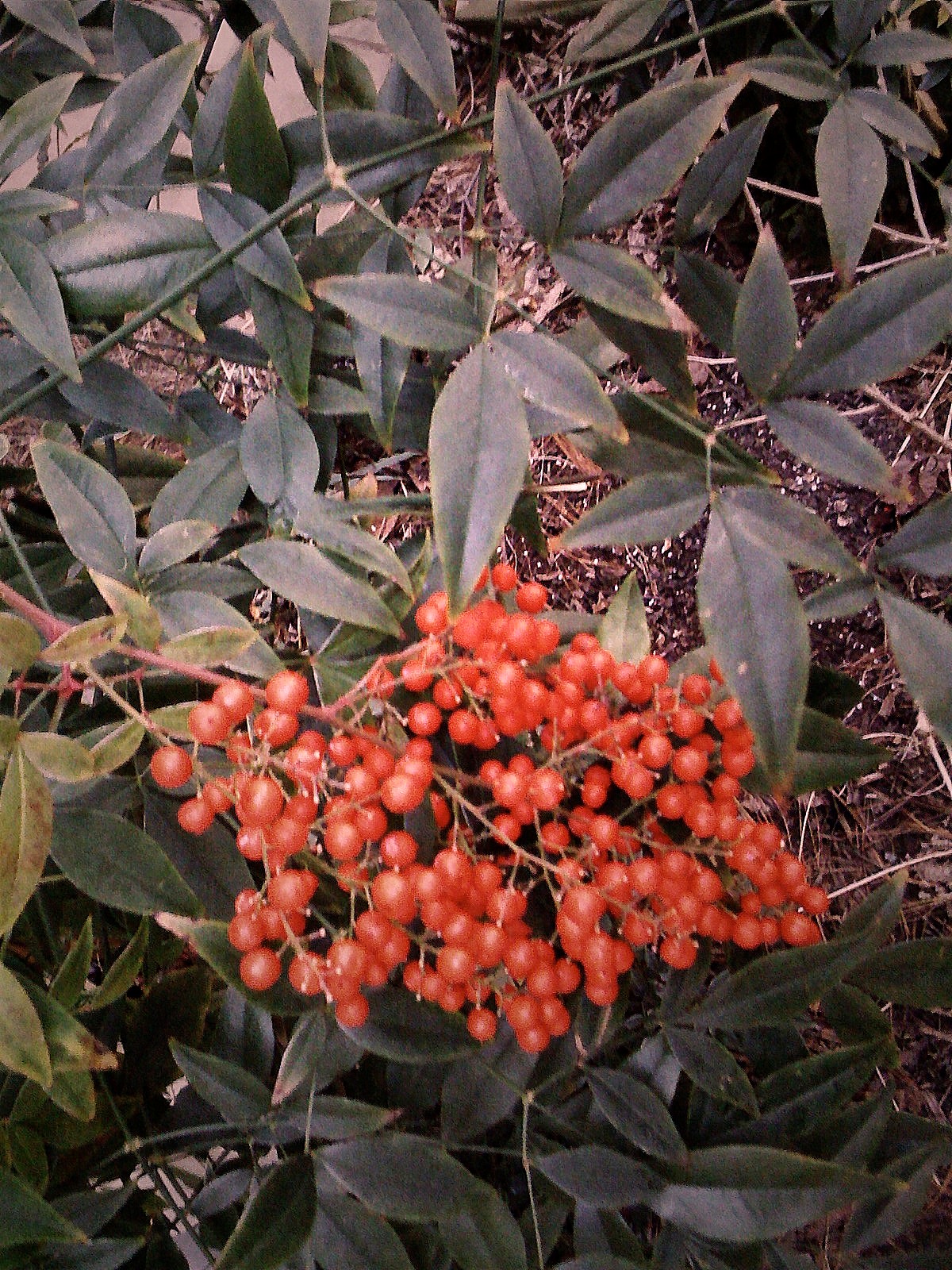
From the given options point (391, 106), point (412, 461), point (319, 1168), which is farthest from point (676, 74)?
point (319, 1168)

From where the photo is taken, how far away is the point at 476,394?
0.49 m

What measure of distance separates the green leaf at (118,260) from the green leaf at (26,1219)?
2.00ft

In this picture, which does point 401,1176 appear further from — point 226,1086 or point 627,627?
point 627,627

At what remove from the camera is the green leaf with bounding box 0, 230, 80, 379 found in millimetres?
611

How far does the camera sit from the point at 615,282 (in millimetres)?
536

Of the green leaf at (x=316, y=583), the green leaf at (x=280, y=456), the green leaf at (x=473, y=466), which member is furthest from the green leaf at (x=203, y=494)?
the green leaf at (x=473, y=466)

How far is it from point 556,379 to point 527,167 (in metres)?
0.15

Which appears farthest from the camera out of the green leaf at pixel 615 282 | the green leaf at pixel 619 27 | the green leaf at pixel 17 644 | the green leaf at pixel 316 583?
the green leaf at pixel 619 27

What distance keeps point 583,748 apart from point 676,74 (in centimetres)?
62

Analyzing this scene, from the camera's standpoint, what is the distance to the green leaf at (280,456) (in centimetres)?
76

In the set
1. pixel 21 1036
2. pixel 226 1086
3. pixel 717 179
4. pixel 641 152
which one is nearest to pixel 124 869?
pixel 21 1036

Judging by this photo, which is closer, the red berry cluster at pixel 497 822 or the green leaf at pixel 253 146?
the red berry cluster at pixel 497 822

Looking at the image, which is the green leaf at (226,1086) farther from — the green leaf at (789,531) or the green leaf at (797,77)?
the green leaf at (797,77)

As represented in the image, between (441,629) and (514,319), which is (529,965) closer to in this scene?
(441,629)
